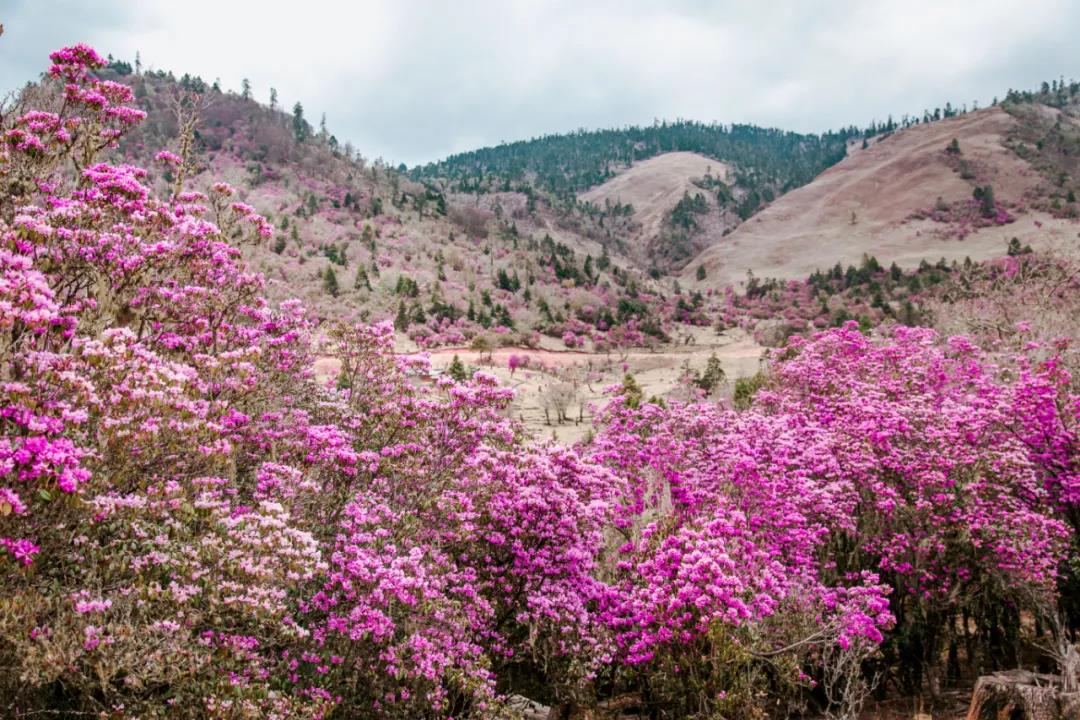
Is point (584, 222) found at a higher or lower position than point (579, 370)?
higher

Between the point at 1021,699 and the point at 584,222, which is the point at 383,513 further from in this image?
the point at 584,222

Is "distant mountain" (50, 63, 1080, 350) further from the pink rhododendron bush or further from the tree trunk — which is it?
the tree trunk

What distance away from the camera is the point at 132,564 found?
5469 millimetres

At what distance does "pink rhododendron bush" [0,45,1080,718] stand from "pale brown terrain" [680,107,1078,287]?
3940 inches

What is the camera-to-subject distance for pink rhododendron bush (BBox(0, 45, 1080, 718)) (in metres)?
5.15

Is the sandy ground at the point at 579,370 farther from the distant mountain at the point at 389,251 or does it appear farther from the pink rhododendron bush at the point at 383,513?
the pink rhododendron bush at the point at 383,513

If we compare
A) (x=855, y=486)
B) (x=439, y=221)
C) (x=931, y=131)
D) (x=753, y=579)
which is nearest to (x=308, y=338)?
(x=753, y=579)

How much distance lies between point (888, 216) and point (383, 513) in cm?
14529

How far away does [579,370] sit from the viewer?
48812 mm

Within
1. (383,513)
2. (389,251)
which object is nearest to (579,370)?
(389,251)

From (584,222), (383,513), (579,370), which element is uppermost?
(584,222)

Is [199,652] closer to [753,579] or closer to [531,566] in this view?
[531,566]

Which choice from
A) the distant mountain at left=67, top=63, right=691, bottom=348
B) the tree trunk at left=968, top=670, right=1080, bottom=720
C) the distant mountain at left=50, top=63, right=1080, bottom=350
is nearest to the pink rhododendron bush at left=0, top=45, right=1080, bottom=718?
the tree trunk at left=968, top=670, right=1080, bottom=720

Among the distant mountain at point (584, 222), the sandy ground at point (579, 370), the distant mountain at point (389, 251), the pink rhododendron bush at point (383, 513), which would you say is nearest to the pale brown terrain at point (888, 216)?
the distant mountain at point (584, 222)
